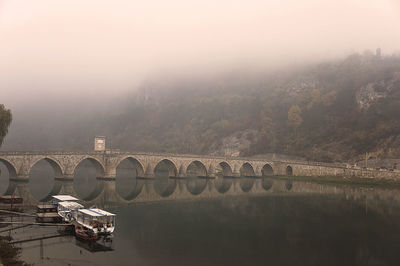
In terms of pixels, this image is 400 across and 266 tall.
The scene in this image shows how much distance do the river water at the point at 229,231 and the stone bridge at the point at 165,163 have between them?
288 inches

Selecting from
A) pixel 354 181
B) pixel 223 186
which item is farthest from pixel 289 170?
pixel 223 186

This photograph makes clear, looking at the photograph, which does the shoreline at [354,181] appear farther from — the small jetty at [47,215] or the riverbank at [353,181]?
the small jetty at [47,215]

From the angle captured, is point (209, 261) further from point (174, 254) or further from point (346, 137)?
point (346, 137)

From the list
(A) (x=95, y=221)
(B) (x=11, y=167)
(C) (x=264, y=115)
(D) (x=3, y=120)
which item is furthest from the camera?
(C) (x=264, y=115)

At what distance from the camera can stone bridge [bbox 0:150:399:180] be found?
60.3m

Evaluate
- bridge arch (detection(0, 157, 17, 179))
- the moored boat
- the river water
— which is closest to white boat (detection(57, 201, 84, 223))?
the river water

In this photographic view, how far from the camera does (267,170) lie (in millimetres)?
97688

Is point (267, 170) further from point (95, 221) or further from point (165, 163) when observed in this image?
point (95, 221)

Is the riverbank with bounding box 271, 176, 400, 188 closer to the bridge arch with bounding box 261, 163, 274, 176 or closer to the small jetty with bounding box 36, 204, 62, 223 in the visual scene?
the bridge arch with bounding box 261, 163, 274, 176

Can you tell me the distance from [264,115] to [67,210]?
10335cm

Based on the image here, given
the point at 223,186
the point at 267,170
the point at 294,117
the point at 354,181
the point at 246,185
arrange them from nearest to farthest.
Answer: the point at 223,186, the point at 246,185, the point at 354,181, the point at 267,170, the point at 294,117

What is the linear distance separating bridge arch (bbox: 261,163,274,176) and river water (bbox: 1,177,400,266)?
138 ft

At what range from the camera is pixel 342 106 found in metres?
115

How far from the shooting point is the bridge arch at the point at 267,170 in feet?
316
